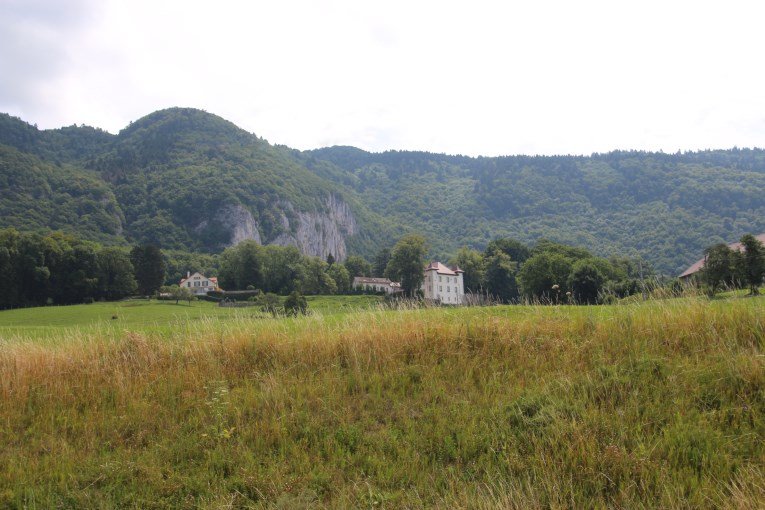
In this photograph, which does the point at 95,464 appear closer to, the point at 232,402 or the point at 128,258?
the point at 232,402

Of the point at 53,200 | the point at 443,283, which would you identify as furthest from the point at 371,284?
the point at 53,200

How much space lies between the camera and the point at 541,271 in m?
56.8

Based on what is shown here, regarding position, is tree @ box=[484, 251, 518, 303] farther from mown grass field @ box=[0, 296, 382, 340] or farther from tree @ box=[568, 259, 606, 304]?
mown grass field @ box=[0, 296, 382, 340]

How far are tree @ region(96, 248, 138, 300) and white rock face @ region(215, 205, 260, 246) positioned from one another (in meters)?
107

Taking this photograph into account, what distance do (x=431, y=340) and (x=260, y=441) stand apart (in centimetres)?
377

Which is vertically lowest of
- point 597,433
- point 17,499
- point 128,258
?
point 17,499

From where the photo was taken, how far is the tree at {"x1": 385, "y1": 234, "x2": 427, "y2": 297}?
86.3 metres

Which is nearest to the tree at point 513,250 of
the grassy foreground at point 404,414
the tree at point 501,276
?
the tree at point 501,276

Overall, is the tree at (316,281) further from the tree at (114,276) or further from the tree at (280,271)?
the tree at (114,276)

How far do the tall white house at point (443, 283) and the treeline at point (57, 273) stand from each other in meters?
52.3

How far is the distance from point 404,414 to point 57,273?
76019 millimetres

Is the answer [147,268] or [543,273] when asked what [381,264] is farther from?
[543,273]

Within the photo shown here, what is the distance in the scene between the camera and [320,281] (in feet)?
315

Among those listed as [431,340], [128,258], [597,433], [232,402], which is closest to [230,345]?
[232,402]
